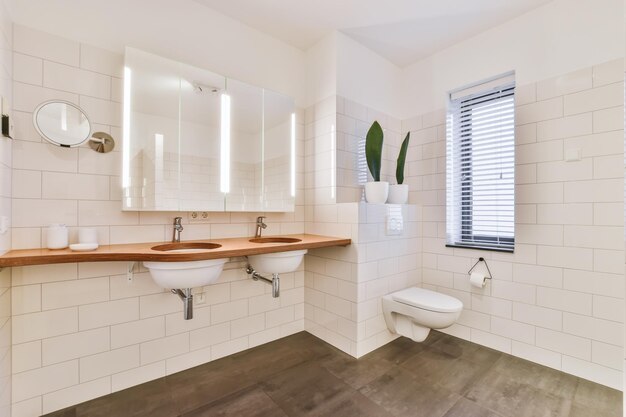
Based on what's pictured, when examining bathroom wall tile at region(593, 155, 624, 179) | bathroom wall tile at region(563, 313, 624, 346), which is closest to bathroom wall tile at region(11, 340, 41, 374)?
bathroom wall tile at region(563, 313, 624, 346)

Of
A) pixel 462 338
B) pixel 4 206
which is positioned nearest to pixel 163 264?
pixel 4 206

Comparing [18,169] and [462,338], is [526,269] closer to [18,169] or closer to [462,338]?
[462,338]

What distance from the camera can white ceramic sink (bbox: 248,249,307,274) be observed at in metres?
1.89

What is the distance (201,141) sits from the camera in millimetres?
1968

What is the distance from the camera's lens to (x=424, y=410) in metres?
1.54

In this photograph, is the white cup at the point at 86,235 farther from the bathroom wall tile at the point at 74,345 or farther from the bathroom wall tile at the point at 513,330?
the bathroom wall tile at the point at 513,330

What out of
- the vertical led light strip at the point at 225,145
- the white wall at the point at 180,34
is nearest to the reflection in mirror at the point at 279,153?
the white wall at the point at 180,34

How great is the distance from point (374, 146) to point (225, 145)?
1108 mm

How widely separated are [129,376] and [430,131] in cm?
288

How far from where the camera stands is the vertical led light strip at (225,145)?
2.05m

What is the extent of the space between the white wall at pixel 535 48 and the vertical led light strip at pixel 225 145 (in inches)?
69.4

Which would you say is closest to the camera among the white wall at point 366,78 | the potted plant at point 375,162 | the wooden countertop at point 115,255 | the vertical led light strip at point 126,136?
the wooden countertop at point 115,255

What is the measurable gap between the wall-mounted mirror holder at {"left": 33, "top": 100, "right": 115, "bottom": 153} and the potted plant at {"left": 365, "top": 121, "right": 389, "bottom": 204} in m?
1.72

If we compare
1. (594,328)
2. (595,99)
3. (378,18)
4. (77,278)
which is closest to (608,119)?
(595,99)
